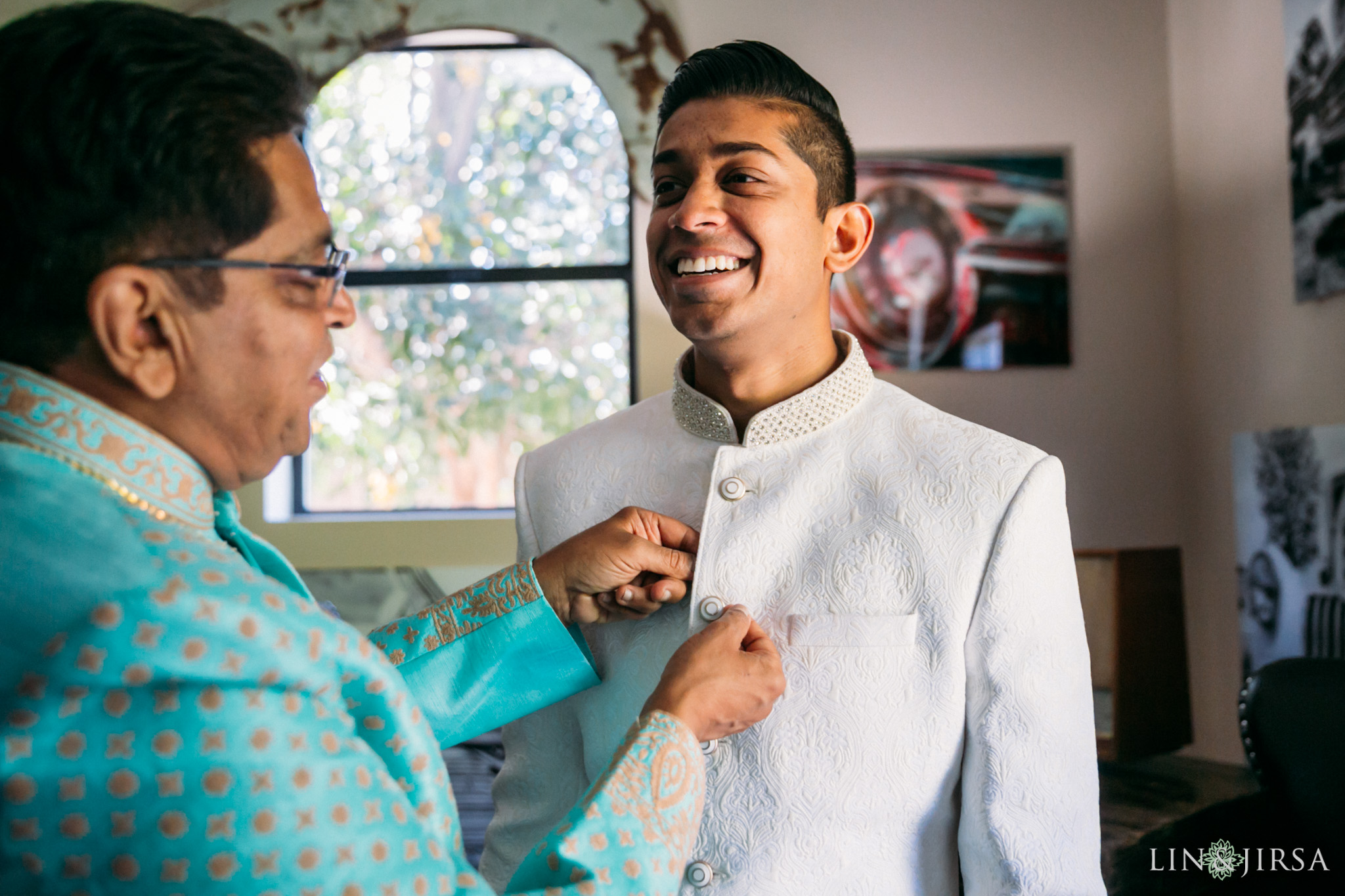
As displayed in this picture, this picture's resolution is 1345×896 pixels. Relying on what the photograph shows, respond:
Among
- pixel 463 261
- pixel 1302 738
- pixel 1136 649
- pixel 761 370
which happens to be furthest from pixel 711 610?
pixel 463 261

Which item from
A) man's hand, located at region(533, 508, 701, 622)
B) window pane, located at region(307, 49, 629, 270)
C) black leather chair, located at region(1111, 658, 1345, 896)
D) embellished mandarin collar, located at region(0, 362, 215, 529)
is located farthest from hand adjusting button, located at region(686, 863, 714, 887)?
window pane, located at region(307, 49, 629, 270)

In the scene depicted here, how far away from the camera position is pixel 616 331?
3701 mm

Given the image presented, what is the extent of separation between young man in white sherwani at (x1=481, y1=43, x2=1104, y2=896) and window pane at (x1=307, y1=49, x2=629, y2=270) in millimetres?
2434

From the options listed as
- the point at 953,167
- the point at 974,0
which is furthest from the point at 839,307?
the point at 974,0

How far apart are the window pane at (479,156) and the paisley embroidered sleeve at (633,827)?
298 centimetres

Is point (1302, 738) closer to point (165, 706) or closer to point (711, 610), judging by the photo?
point (711, 610)

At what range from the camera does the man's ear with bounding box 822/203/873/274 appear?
135 centimetres

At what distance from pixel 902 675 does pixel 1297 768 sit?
1.08 meters

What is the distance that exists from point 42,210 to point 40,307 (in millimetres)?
66

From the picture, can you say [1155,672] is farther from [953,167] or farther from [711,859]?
[711,859]

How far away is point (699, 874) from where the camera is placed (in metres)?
1.10

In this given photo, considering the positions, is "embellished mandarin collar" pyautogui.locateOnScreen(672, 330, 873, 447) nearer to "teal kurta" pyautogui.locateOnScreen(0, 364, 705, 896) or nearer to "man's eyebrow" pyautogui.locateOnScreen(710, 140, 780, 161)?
"man's eyebrow" pyautogui.locateOnScreen(710, 140, 780, 161)

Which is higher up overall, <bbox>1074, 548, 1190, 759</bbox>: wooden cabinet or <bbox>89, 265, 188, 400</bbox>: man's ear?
<bbox>89, 265, 188, 400</bbox>: man's ear

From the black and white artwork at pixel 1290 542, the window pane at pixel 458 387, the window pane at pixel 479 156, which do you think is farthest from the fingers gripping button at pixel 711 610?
the window pane at pixel 479 156
